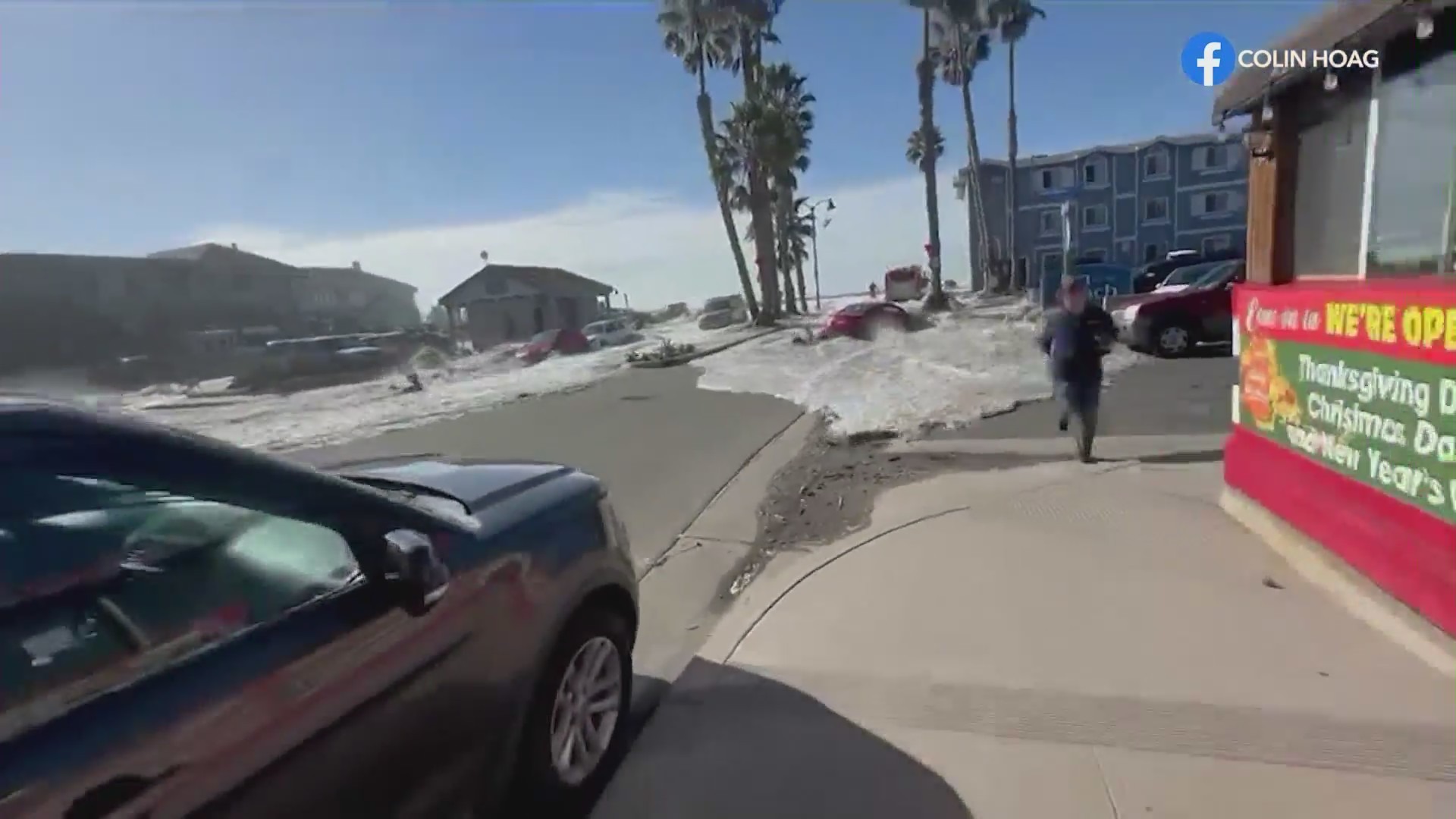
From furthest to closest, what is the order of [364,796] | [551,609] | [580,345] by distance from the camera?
[580,345], [551,609], [364,796]

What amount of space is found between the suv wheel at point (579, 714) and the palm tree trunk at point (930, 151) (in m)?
32.1

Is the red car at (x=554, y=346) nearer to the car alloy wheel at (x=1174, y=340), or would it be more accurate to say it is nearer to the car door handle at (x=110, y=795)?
the car alloy wheel at (x=1174, y=340)

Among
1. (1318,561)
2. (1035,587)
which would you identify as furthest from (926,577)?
(1318,561)

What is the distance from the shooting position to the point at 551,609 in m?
2.65

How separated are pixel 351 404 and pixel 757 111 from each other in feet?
77.9

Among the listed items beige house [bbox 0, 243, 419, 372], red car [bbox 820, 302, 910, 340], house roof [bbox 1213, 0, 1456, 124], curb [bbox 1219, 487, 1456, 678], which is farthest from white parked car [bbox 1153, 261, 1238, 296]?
beige house [bbox 0, 243, 419, 372]

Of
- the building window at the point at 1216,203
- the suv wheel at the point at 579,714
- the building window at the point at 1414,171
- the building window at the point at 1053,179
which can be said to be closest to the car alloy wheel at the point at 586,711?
the suv wheel at the point at 579,714

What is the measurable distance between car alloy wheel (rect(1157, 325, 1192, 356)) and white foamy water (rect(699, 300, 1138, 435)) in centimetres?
57

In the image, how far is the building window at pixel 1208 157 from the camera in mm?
46625

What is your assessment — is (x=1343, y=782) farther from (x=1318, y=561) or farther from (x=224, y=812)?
(x=224, y=812)

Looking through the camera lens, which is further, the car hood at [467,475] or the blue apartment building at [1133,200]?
the blue apartment building at [1133,200]

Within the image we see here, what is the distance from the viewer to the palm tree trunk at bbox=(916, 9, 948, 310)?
33.2 m

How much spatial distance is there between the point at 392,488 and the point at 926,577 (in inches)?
121

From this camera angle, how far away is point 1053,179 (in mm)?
49844
